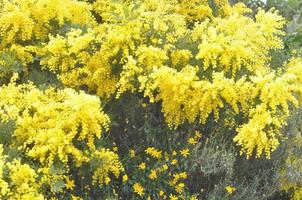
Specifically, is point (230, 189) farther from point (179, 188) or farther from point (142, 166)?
point (142, 166)

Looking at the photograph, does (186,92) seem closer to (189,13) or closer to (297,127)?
(297,127)

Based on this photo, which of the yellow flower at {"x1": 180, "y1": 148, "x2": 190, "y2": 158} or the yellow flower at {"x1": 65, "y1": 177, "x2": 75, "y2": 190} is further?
the yellow flower at {"x1": 180, "y1": 148, "x2": 190, "y2": 158}

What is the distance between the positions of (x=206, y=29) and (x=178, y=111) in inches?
35.7

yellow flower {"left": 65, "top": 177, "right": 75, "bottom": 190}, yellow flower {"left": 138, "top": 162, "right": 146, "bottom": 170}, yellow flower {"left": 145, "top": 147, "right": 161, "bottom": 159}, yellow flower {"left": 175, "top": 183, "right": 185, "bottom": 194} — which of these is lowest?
yellow flower {"left": 175, "top": 183, "right": 185, "bottom": 194}

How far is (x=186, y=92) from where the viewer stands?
3.87 meters

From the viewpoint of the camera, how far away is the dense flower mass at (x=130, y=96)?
357 centimetres

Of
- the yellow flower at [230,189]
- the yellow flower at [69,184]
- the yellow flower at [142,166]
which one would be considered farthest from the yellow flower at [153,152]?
the yellow flower at [69,184]

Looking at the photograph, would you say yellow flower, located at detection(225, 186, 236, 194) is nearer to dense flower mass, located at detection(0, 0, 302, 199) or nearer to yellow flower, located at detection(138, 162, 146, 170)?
dense flower mass, located at detection(0, 0, 302, 199)

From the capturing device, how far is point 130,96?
4176 millimetres

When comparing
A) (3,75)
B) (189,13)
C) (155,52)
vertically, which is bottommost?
(155,52)

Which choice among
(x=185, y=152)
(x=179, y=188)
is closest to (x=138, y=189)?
(x=179, y=188)

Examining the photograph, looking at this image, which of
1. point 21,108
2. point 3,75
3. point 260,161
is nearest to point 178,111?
point 260,161

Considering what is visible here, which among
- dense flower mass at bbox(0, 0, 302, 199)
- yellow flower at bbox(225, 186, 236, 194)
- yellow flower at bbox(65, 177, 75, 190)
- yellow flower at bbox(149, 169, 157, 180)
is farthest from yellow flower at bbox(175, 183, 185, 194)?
yellow flower at bbox(65, 177, 75, 190)

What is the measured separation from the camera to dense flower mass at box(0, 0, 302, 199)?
3572 mm
